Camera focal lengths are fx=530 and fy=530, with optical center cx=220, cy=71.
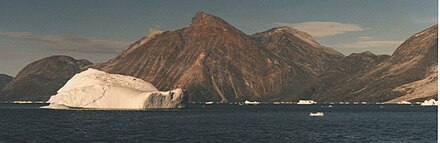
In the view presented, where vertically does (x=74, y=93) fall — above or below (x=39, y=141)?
above

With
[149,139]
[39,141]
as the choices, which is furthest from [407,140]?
[39,141]

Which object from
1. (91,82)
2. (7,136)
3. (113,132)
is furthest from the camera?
(91,82)

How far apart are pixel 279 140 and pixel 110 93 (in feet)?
418

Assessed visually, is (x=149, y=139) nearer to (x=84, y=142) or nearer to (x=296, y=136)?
(x=84, y=142)

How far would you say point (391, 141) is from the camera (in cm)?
7981

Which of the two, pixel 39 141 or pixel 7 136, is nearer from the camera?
pixel 39 141

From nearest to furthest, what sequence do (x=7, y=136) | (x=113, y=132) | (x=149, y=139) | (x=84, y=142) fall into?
(x=84, y=142)
(x=149, y=139)
(x=7, y=136)
(x=113, y=132)

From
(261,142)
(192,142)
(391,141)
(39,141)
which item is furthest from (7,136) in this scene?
(391,141)

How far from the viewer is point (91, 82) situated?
199m

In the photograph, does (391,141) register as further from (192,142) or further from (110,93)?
(110,93)

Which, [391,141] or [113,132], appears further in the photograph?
[113,132]

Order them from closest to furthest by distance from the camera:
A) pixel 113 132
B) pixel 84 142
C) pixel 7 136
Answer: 1. pixel 84 142
2. pixel 7 136
3. pixel 113 132

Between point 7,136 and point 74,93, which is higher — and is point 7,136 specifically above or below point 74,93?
below

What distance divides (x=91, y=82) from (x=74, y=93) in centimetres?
785
